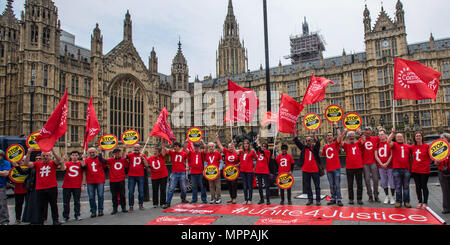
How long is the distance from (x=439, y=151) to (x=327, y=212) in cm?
295

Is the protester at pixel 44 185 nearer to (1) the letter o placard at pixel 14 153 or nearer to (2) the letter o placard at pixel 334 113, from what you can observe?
(1) the letter o placard at pixel 14 153

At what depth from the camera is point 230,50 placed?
67.6m

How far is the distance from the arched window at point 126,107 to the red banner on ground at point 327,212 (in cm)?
3197

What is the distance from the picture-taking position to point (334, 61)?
4166cm

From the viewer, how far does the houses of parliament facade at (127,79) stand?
29531 millimetres

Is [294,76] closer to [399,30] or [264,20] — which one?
[399,30]

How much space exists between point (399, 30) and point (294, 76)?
14.3 meters

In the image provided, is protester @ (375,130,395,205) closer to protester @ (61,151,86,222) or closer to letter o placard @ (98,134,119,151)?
letter o placard @ (98,134,119,151)

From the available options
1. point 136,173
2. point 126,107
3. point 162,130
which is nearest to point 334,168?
point 162,130

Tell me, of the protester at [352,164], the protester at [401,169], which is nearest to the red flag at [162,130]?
the protester at [352,164]

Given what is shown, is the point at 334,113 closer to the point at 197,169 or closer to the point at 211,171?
the point at 211,171

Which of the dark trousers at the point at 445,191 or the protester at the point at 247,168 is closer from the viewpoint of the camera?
the dark trousers at the point at 445,191
